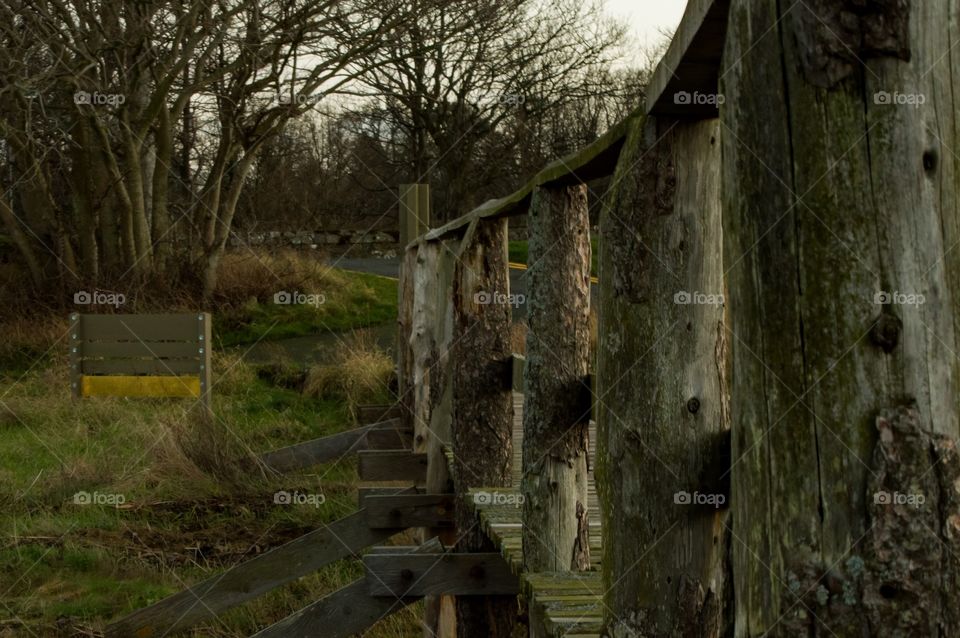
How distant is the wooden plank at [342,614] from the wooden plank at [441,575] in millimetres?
250

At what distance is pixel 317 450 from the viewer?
28.7ft

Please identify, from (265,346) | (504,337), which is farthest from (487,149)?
(504,337)

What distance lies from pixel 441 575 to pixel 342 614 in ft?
2.39

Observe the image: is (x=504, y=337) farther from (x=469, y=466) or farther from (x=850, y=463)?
(x=850, y=463)

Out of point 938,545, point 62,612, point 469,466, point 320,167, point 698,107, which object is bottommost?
point 62,612

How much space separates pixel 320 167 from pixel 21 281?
822 cm

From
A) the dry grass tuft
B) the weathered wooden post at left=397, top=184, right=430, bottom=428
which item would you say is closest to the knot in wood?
the weathered wooden post at left=397, top=184, right=430, bottom=428

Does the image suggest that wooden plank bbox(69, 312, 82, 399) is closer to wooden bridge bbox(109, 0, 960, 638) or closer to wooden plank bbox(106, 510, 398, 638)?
wooden plank bbox(106, 510, 398, 638)

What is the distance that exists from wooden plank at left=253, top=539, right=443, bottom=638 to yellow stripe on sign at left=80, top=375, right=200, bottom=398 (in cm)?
744

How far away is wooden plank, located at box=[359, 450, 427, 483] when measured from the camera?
749 cm

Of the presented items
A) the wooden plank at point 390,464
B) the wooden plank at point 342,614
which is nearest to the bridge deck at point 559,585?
the wooden plank at point 342,614

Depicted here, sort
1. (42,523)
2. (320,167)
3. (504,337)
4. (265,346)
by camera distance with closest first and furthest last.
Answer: (504,337)
(42,523)
(265,346)
(320,167)

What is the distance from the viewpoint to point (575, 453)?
3502 mm

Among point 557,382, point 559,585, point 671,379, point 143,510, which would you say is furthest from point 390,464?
point 671,379
